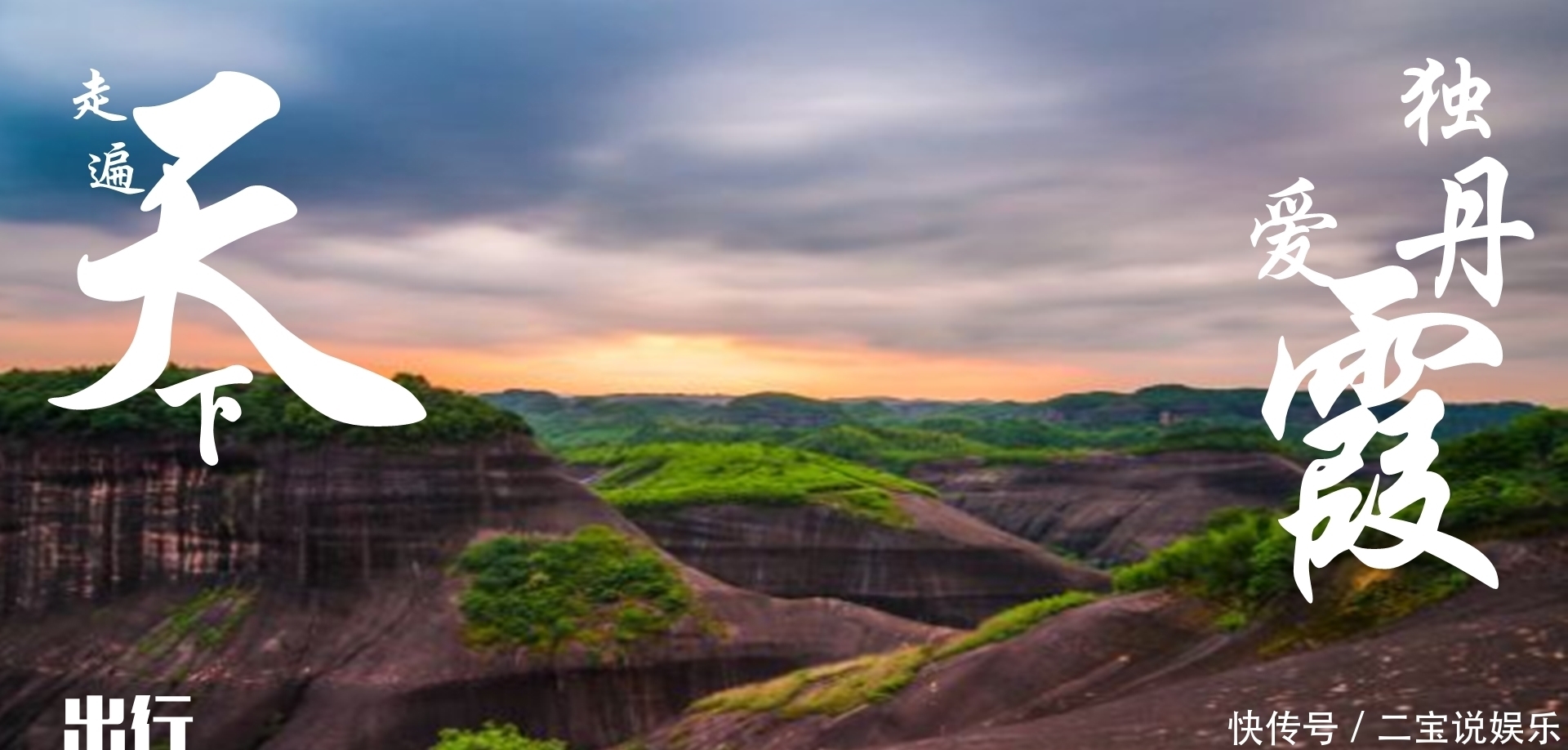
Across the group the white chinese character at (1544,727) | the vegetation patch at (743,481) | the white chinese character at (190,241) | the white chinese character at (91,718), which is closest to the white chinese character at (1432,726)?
the white chinese character at (1544,727)

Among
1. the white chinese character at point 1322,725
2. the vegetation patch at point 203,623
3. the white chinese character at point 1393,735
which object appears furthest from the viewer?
the vegetation patch at point 203,623

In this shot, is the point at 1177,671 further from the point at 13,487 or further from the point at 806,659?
the point at 13,487

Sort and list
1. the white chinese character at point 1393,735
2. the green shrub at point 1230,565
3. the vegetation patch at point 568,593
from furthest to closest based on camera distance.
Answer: the vegetation patch at point 568,593 → the green shrub at point 1230,565 → the white chinese character at point 1393,735

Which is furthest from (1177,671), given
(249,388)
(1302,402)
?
(1302,402)

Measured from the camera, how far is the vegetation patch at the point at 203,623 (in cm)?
3728

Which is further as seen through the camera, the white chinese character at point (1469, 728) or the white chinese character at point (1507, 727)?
the white chinese character at point (1469, 728)

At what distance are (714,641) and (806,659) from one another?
368 centimetres

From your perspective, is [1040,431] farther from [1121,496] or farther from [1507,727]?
[1507,727]

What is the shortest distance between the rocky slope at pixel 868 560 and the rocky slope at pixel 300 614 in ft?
59.8

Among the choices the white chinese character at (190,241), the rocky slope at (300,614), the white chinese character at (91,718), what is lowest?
the white chinese character at (91,718)

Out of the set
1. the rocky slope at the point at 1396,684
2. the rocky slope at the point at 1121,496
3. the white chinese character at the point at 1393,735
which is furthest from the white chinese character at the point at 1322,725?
the rocky slope at the point at 1121,496

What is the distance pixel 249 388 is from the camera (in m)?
44.0

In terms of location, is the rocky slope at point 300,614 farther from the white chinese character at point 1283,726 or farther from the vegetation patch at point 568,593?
the white chinese character at point 1283,726

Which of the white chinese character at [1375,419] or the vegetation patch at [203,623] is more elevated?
the white chinese character at [1375,419]
